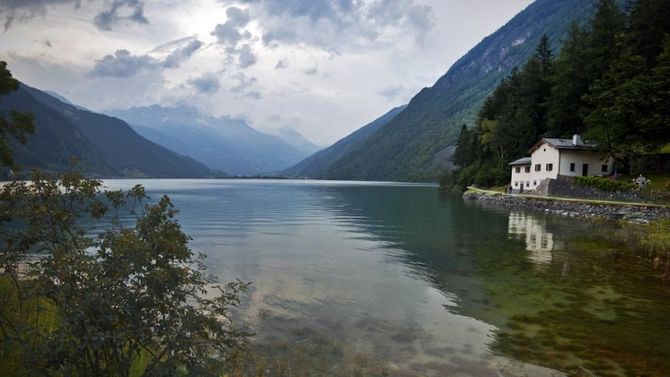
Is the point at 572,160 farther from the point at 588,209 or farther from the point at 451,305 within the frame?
the point at 451,305

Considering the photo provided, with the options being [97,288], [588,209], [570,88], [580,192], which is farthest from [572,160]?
[97,288]

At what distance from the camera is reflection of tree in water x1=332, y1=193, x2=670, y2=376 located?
1211cm

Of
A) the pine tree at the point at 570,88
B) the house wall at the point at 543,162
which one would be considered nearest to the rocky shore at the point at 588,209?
the house wall at the point at 543,162

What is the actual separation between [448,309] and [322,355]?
6.62 meters

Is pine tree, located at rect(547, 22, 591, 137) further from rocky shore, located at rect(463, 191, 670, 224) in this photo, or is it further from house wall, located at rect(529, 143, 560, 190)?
rocky shore, located at rect(463, 191, 670, 224)

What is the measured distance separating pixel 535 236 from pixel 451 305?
76.6ft

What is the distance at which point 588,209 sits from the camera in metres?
52.7

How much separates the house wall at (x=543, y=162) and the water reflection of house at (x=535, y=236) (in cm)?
2193

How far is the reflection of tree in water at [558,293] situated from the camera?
477 inches

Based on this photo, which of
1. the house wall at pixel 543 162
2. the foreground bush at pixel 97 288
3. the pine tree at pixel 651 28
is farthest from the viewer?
the house wall at pixel 543 162

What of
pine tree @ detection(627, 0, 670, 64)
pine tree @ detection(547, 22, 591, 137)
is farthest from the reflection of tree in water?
pine tree @ detection(547, 22, 591, 137)

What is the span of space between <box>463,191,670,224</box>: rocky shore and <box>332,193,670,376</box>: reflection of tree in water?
10.9 meters

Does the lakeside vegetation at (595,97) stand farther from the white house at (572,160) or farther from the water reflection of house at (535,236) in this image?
the water reflection of house at (535,236)

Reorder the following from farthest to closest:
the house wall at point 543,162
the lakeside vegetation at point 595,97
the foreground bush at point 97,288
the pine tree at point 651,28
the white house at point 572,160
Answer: the house wall at point 543,162 < the white house at point 572,160 < the pine tree at point 651,28 < the lakeside vegetation at point 595,97 < the foreground bush at point 97,288
